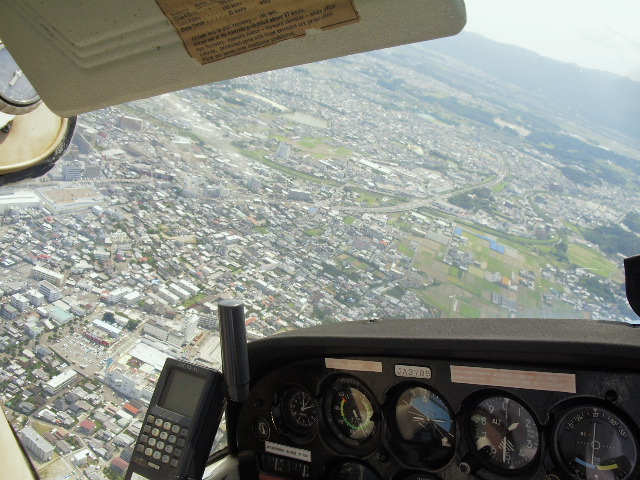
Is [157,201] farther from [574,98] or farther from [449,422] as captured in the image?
[574,98]

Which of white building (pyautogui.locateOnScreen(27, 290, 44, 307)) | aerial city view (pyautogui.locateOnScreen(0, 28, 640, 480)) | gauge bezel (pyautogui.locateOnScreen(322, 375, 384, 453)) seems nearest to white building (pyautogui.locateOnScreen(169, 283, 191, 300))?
aerial city view (pyautogui.locateOnScreen(0, 28, 640, 480))

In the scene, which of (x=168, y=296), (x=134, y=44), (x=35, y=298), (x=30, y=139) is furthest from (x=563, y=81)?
(x=134, y=44)

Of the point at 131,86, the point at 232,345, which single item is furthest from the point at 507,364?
the point at 131,86

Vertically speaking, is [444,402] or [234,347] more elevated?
[234,347]

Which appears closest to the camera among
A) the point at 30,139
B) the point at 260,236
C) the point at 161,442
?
the point at 30,139

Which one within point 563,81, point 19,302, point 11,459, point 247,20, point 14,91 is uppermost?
point 563,81

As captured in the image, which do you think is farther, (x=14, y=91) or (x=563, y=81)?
(x=563, y=81)

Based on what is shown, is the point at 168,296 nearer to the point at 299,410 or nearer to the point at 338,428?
the point at 299,410

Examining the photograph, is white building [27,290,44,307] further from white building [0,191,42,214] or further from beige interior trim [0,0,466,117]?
beige interior trim [0,0,466,117]
